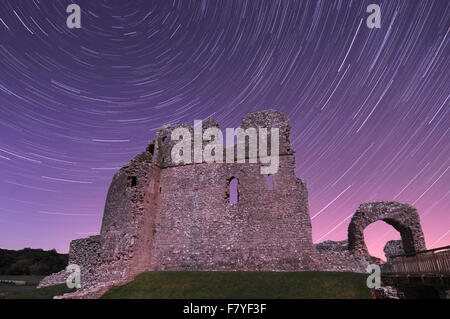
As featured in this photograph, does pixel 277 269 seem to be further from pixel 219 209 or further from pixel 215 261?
pixel 219 209

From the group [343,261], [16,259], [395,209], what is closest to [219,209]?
[343,261]

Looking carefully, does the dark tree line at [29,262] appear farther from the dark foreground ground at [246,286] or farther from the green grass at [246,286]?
the green grass at [246,286]

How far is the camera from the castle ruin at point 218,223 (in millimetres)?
15320

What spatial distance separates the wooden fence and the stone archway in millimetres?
3863

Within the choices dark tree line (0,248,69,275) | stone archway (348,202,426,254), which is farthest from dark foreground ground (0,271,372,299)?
dark tree line (0,248,69,275)

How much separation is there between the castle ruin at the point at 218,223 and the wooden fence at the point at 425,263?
3283mm

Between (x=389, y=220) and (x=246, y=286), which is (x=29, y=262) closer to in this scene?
(x=246, y=286)

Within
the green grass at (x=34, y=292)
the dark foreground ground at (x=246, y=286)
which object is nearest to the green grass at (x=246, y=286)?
the dark foreground ground at (x=246, y=286)

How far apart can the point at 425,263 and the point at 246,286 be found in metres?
7.17

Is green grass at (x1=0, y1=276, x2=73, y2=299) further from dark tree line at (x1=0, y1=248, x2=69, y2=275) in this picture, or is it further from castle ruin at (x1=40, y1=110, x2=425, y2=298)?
dark tree line at (x1=0, y1=248, x2=69, y2=275)

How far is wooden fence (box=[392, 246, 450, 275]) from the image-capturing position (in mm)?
9109

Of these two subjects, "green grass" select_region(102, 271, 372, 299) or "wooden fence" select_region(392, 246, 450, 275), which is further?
"green grass" select_region(102, 271, 372, 299)

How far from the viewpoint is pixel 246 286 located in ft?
41.0

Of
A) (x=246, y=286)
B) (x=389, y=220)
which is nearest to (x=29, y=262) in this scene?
(x=246, y=286)
